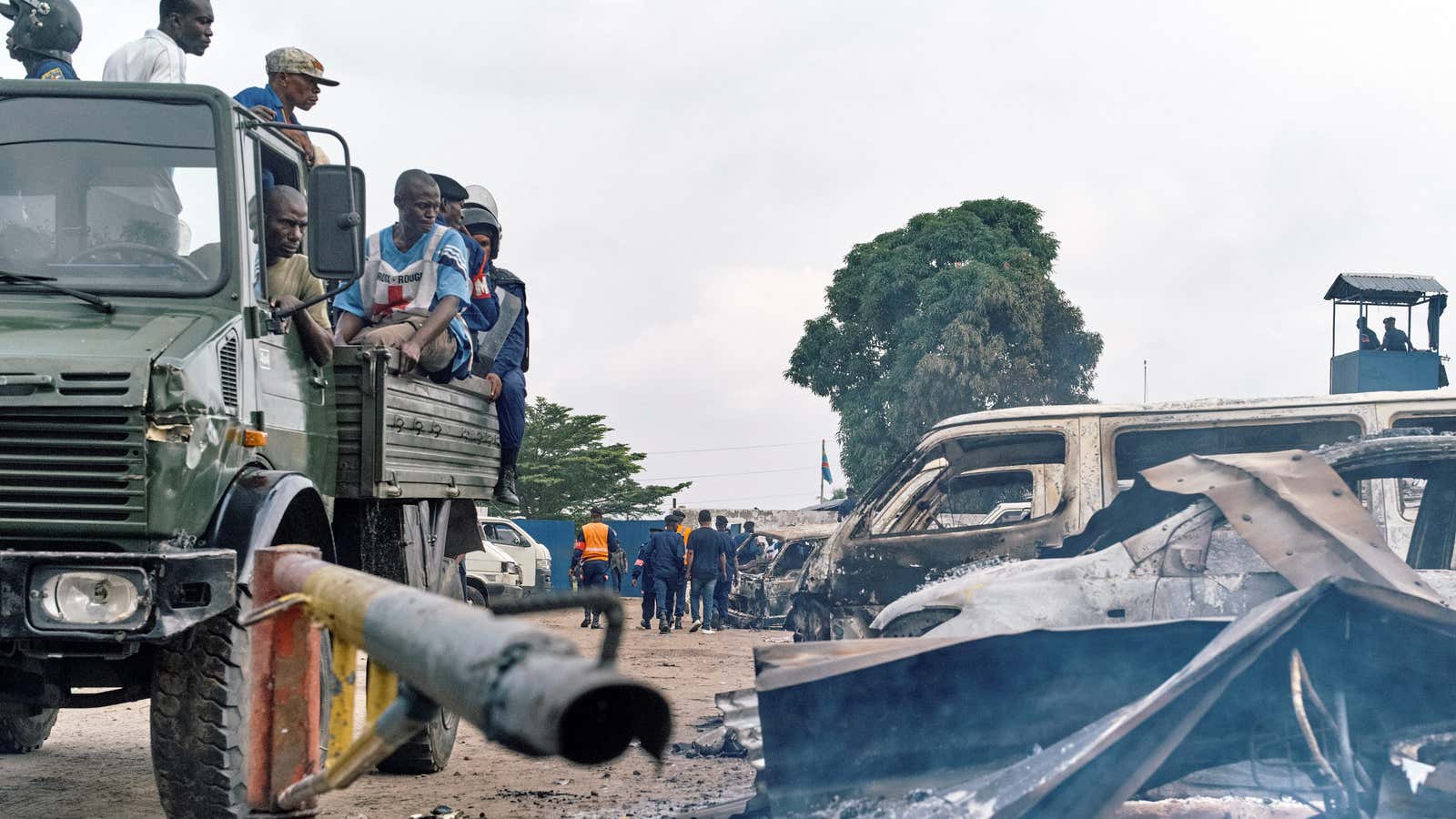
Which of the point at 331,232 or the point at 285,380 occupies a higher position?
the point at 331,232

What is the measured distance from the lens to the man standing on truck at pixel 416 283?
19.5 feet

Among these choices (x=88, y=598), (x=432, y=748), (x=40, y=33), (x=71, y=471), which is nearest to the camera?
(x=88, y=598)

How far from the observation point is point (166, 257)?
14.7 ft

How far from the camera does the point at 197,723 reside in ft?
13.0

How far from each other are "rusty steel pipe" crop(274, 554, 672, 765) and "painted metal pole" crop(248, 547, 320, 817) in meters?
0.75

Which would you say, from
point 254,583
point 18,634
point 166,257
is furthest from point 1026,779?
point 166,257

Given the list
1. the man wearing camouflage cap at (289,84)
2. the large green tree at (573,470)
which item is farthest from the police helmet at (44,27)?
the large green tree at (573,470)

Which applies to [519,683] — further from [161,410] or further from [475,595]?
[475,595]

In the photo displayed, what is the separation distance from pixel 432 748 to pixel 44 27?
3.59m

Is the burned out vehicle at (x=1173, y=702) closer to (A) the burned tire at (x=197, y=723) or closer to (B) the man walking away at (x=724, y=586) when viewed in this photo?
(A) the burned tire at (x=197, y=723)

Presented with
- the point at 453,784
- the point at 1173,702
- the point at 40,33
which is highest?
the point at 40,33

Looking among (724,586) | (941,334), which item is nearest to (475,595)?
(724,586)

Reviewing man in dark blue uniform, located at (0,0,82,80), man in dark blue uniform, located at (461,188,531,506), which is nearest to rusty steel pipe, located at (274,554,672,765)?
man in dark blue uniform, located at (0,0,82,80)

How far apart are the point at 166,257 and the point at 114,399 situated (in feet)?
2.83
